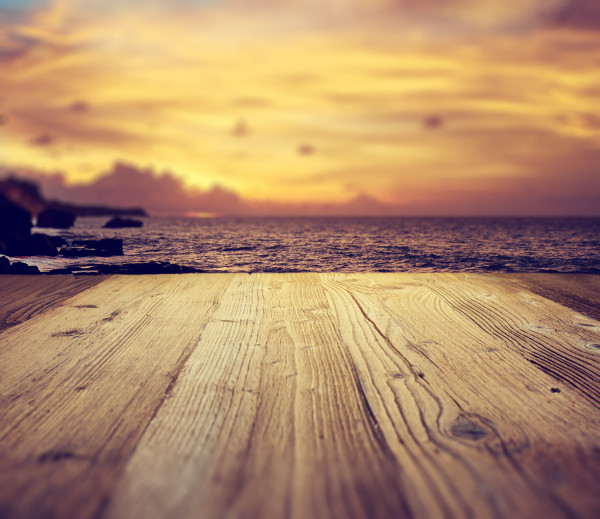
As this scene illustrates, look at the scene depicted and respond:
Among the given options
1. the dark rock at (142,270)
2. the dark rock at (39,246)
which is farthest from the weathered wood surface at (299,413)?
the dark rock at (39,246)

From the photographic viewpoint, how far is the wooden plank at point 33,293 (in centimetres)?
141

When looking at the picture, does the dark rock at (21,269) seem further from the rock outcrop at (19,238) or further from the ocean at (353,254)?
→ the rock outcrop at (19,238)

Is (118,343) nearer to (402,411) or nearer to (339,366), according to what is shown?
(339,366)

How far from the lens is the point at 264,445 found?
0.61m

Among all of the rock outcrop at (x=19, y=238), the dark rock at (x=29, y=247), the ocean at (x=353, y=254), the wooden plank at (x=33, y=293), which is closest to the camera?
the wooden plank at (x=33, y=293)

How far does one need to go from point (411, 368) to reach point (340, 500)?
47 cm

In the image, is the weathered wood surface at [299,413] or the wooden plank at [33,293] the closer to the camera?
the weathered wood surface at [299,413]

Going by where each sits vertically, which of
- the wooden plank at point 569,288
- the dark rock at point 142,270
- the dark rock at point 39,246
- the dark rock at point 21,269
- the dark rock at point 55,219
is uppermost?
the wooden plank at point 569,288

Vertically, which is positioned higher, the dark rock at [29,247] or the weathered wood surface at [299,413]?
the weathered wood surface at [299,413]

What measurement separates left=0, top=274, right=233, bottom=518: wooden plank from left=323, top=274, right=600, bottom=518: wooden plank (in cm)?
41

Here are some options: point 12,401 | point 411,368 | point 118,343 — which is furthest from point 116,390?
point 411,368

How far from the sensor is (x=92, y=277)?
203 cm

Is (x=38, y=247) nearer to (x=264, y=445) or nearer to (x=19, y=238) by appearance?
(x=19, y=238)

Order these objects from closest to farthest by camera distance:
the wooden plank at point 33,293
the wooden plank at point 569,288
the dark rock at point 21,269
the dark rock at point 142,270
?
the wooden plank at point 33,293
the wooden plank at point 569,288
the dark rock at point 142,270
the dark rock at point 21,269
